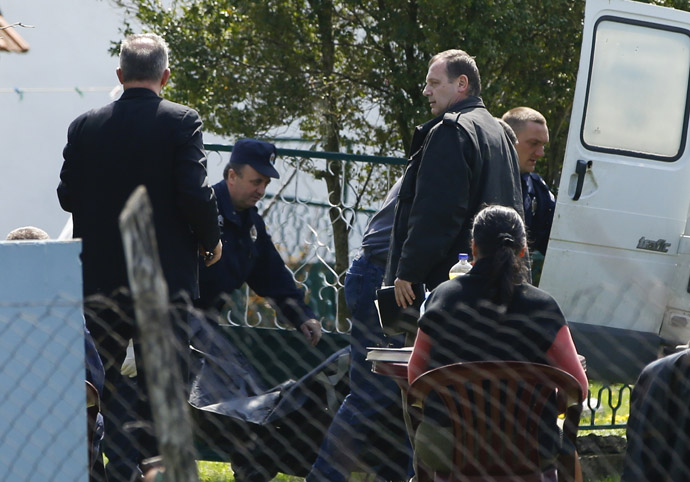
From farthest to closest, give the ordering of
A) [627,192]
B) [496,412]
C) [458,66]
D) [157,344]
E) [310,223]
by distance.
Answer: [310,223]
[627,192]
[458,66]
[496,412]
[157,344]

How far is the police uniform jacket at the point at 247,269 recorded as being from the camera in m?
5.14

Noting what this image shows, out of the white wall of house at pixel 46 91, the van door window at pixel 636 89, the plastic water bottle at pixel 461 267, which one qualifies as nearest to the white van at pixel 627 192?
the van door window at pixel 636 89

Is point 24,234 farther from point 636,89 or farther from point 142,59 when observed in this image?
point 636,89

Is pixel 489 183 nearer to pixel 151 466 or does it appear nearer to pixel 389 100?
pixel 151 466

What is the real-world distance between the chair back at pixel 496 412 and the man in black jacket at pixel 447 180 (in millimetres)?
1094

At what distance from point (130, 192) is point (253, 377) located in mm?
1217

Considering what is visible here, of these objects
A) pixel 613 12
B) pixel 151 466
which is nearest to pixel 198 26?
pixel 613 12

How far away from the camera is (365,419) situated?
4.61 meters

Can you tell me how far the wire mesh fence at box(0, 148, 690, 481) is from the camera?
350 cm

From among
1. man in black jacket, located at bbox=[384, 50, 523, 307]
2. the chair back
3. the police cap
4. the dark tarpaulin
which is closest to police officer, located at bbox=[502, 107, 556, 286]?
man in black jacket, located at bbox=[384, 50, 523, 307]

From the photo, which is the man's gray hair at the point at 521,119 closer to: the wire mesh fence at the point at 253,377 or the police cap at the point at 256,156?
the wire mesh fence at the point at 253,377

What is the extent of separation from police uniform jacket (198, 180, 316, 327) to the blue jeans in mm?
481

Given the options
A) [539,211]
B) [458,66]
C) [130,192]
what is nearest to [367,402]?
[130,192]

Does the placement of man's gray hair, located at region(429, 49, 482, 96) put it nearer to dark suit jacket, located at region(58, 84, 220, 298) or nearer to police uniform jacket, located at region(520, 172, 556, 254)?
police uniform jacket, located at region(520, 172, 556, 254)
